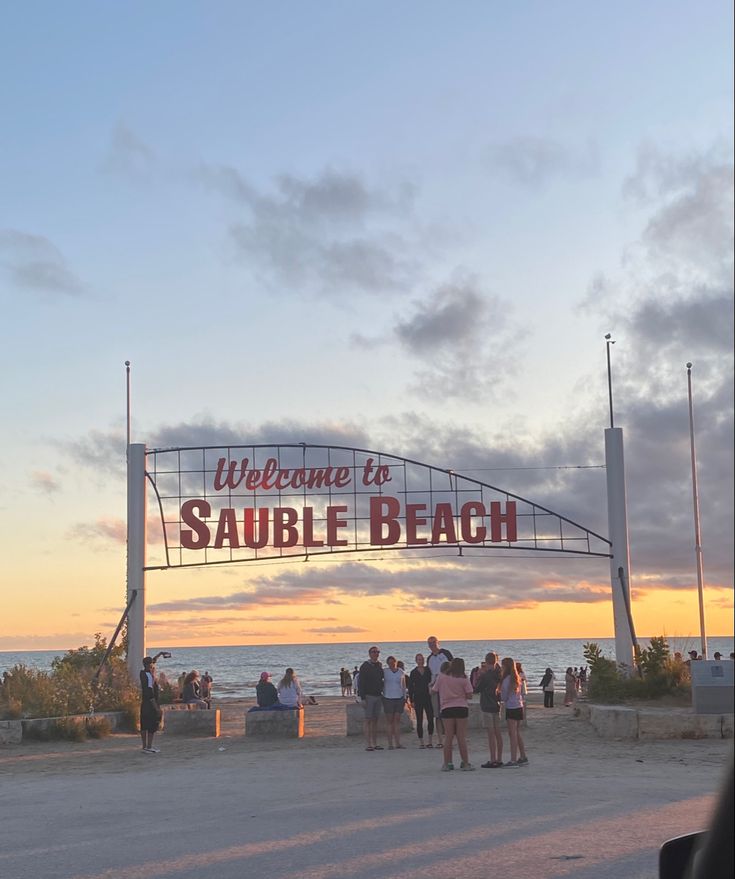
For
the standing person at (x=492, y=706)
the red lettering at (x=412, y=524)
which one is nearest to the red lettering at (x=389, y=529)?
the red lettering at (x=412, y=524)

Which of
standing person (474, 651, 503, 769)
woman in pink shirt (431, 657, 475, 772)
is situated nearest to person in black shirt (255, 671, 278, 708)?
standing person (474, 651, 503, 769)

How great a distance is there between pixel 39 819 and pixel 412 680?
8.10 meters

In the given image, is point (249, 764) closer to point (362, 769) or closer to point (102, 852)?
point (362, 769)

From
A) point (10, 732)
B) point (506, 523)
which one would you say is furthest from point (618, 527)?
point (10, 732)

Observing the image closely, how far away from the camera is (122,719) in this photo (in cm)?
2316

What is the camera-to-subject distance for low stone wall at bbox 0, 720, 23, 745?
66.7ft

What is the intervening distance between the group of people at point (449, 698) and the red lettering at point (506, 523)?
863cm

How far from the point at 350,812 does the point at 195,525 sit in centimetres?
1778

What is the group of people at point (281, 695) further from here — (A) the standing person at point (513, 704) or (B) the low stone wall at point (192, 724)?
(A) the standing person at point (513, 704)

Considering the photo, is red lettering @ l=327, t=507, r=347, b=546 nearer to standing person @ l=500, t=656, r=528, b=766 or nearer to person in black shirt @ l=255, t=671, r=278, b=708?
person in black shirt @ l=255, t=671, r=278, b=708

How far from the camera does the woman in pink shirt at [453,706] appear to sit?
14.8m

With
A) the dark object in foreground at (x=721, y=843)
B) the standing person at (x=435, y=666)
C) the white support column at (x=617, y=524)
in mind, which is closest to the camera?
the dark object in foreground at (x=721, y=843)

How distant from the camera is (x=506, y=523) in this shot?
28.0 m

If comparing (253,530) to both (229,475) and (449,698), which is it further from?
(449,698)
